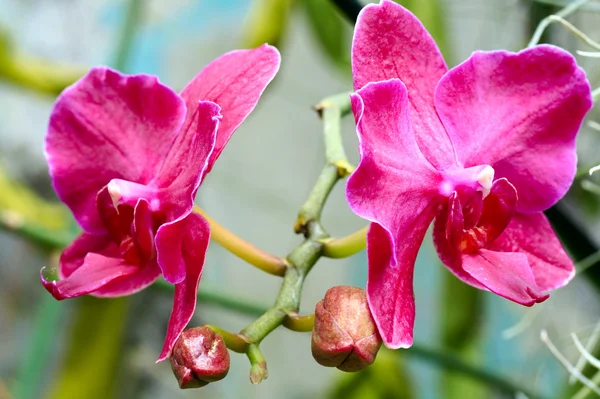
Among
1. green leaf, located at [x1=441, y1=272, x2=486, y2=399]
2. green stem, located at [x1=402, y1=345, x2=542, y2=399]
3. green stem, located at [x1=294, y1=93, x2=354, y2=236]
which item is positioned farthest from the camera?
green leaf, located at [x1=441, y1=272, x2=486, y2=399]

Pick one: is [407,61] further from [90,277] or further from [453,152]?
[90,277]

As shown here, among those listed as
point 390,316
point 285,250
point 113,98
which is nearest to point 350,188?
point 390,316

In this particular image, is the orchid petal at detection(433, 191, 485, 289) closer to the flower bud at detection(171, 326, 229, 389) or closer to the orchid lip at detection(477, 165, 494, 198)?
the orchid lip at detection(477, 165, 494, 198)

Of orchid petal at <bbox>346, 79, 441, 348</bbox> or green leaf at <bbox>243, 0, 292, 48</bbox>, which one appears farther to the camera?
green leaf at <bbox>243, 0, 292, 48</bbox>

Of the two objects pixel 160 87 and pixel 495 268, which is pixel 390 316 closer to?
pixel 495 268

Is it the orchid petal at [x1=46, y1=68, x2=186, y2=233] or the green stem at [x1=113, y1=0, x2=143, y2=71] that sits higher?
the orchid petal at [x1=46, y1=68, x2=186, y2=233]

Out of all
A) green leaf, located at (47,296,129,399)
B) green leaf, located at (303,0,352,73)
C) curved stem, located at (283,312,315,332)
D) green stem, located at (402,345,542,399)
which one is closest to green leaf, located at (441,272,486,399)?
green stem, located at (402,345,542,399)

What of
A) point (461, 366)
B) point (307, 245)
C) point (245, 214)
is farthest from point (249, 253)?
point (245, 214)
